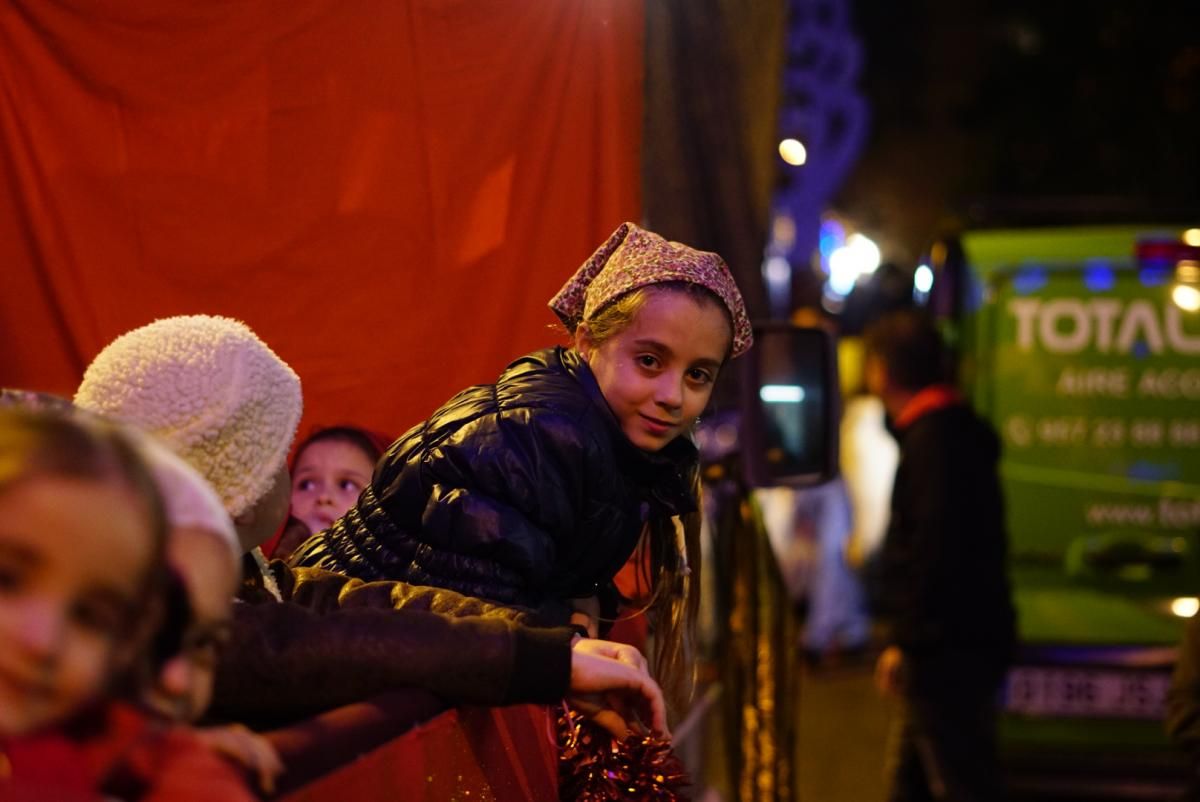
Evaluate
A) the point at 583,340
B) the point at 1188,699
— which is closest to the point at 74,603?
the point at 583,340

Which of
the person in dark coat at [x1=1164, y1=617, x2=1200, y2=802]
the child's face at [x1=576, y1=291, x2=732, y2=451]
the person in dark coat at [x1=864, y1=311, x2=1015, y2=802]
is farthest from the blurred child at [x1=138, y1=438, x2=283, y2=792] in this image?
the person in dark coat at [x1=864, y1=311, x2=1015, y2=802]

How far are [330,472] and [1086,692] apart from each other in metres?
A: 4.32

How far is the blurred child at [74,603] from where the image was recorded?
1.06 m

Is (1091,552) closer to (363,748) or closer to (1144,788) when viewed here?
(1144,788)

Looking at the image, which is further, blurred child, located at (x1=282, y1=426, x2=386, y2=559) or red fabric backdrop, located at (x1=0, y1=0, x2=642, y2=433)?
red fabric backdrop, located at (x1=0, y1=0, x2=642, y2=433)

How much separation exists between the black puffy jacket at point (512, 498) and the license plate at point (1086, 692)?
4361mm

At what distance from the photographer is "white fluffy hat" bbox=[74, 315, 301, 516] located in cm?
189

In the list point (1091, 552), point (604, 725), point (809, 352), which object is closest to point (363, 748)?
point (604, 725)

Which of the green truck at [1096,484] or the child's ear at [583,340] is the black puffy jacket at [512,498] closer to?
the child's ear at [583,340]

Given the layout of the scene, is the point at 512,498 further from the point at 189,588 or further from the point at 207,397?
the point at 189,588

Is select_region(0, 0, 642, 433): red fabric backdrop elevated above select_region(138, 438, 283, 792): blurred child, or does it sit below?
above

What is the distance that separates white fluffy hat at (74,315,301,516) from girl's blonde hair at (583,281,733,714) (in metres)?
0.94

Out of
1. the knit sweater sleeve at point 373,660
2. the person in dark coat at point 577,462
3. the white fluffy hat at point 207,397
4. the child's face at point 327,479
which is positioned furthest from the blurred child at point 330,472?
the knit sweater sleeve at point 373,660

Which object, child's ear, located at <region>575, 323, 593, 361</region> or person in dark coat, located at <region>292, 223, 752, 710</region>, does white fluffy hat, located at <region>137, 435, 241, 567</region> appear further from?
child's ear, located at <region>575, 323, 593, 361</region>
